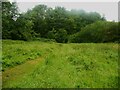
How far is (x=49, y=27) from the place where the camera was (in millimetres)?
70375

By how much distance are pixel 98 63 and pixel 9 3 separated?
28193 mm

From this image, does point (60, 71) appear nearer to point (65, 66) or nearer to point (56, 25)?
point (65, 66)

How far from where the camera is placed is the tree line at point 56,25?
3833 cm

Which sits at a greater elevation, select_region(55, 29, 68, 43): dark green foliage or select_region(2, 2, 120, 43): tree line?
select_region(2, 2, 120, 43): tree line

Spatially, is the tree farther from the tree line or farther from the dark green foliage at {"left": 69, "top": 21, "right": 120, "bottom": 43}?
the dark green foliage at {"left": 69, "top": 21, "right": 120, "bottom": 43}

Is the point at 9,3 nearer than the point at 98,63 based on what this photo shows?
No

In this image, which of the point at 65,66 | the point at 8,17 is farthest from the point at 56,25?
the point at 65,66

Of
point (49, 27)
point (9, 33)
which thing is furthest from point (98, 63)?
point (49, 27)

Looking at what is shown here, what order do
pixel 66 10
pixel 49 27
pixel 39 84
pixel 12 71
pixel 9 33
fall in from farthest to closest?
pixel 66 10 < pixel 49 27 < pixel 9 33 < pixel 12 71 < pixel 39 84

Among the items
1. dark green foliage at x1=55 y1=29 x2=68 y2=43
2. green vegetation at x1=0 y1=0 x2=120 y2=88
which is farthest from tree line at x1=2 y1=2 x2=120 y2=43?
green vegetation at x1=0 y1=0 x2=120 y2=88

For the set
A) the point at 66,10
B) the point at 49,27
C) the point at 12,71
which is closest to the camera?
the point at 12,71

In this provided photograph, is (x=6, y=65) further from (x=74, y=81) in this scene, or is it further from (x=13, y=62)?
(x=74, y=81)

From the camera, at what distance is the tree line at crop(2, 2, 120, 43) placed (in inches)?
1509

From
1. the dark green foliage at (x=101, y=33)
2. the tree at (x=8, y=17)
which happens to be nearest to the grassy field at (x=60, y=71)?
the dark green foliage at (x=101, y=33)
